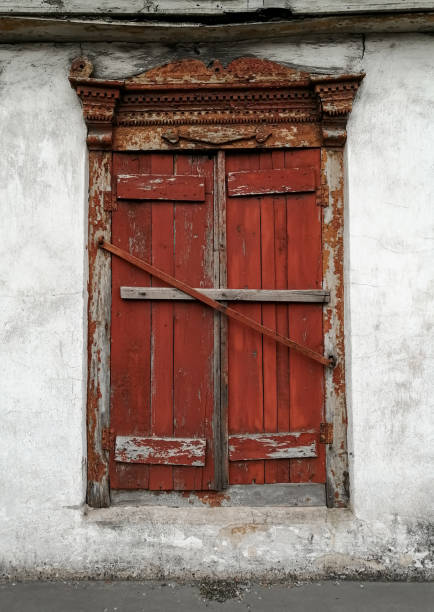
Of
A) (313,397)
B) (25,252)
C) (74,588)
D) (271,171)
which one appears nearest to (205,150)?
(271,171)

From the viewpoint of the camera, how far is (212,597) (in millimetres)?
2977

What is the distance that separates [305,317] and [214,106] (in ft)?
5.06

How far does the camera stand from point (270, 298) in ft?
11.0

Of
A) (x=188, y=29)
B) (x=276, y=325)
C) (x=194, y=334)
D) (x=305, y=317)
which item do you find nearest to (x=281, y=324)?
(x=276, y=325)

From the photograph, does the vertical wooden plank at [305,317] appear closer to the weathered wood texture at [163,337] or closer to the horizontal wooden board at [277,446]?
the horizontal wooden board at [277,446]

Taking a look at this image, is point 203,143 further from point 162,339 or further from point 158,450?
point 158,450

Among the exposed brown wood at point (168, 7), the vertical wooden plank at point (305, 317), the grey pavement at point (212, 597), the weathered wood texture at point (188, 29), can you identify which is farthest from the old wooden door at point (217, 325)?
the exposed brown wood at point (168, 7)

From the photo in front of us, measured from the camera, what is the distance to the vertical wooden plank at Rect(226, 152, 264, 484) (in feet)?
11.1

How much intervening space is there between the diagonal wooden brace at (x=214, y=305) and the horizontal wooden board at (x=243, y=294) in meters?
0.05

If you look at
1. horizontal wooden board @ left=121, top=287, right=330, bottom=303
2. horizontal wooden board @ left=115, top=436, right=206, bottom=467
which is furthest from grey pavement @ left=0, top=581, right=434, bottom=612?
horizontal wooden board @ left=121, top=287, right=330, bottom=303

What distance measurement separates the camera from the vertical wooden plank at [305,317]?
336 cm

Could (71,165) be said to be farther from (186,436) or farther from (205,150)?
(186,436)

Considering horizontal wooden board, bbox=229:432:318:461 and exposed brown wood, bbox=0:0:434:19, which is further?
horizontal wooden board, bbox=229:432:318:461

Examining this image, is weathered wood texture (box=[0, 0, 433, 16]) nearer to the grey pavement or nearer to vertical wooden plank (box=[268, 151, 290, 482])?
vertical wooden plank (box=[268, 151, 290, 482])
